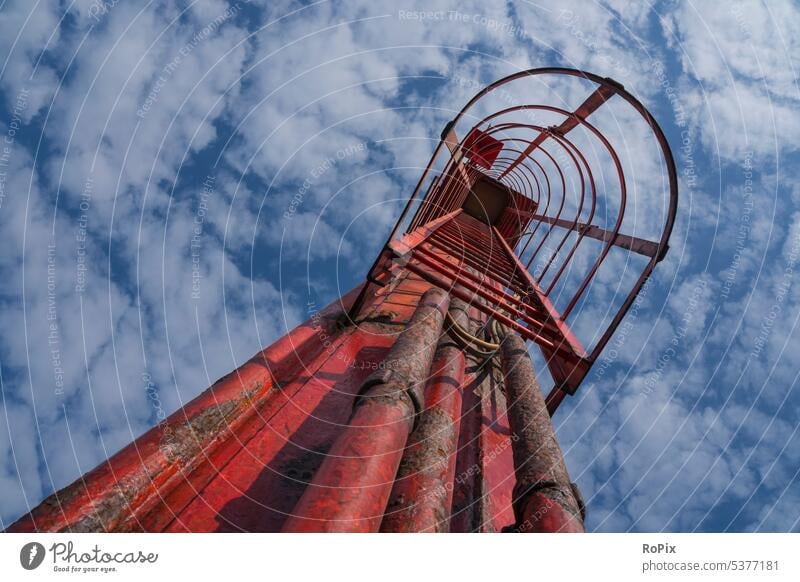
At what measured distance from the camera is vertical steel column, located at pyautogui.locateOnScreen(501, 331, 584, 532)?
2400 millimetres

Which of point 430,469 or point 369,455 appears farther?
point 430,469

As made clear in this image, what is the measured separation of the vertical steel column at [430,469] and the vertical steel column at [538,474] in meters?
0.46

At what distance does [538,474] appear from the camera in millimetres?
2713

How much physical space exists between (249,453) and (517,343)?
3.19 metres

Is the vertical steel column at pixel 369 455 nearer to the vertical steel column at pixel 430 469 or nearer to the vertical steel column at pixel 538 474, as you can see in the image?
the vertical steel column at pixel 430 469

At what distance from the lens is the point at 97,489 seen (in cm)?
188

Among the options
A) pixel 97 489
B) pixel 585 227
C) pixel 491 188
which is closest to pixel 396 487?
pixel 97 489
